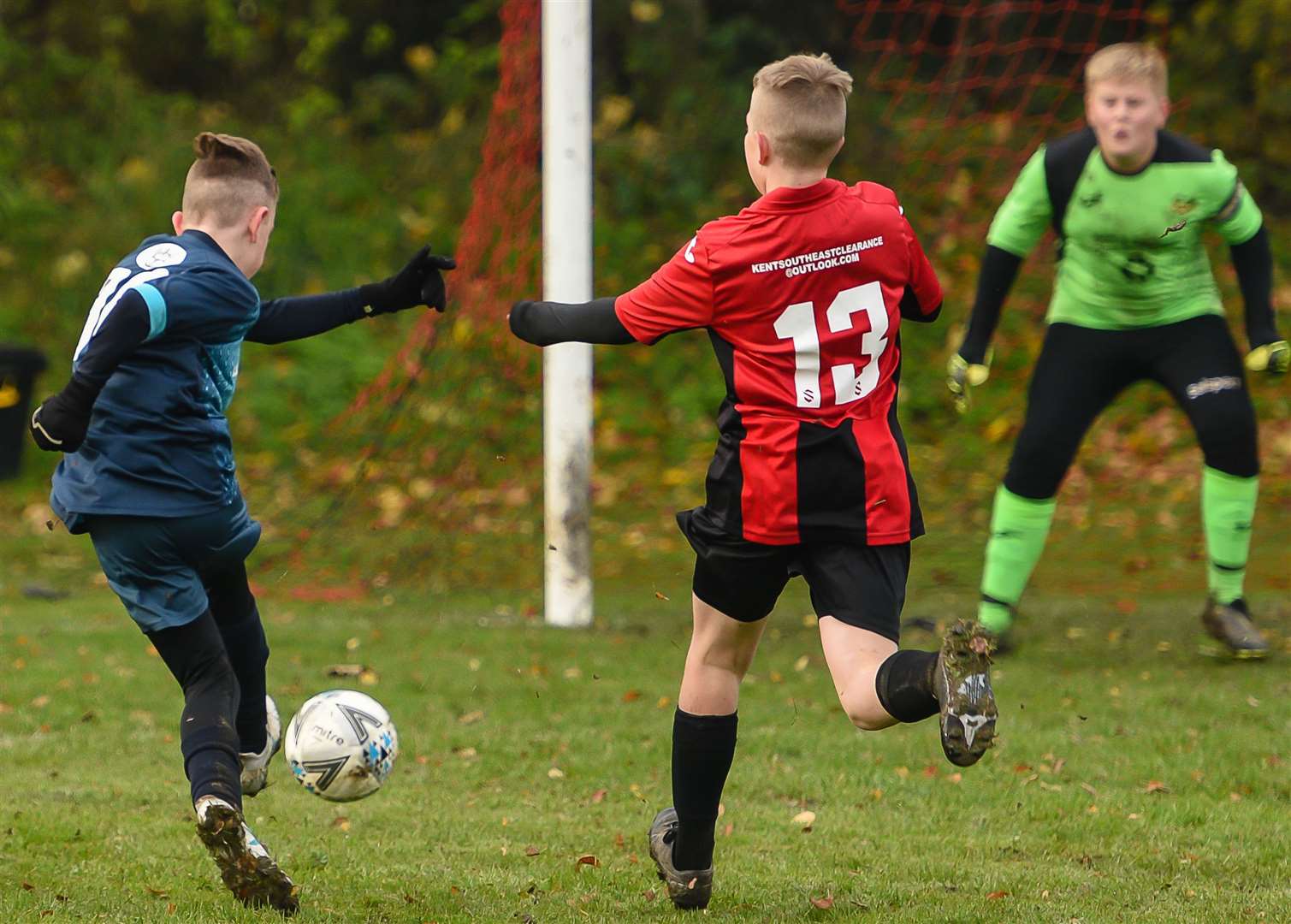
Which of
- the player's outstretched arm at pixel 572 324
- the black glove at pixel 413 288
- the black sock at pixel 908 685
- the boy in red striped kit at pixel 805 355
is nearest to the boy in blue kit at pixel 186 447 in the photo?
the black glove at pixel 413 288

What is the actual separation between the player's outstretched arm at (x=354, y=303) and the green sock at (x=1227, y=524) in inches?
133

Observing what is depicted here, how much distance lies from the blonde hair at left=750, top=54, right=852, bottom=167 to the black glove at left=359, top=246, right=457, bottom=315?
41.9 inches

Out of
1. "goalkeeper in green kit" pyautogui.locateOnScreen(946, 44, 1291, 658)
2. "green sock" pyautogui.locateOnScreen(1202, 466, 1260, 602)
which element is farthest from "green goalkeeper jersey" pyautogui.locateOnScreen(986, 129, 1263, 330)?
"green sock" pyautogui.locateOnScreen(1202, 466, 1260, 602)

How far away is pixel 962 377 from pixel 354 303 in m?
2.37

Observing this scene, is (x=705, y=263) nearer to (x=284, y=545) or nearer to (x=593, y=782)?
(x=593, y=782)

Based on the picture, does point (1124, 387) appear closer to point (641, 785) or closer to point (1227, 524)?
point (1227, 524)

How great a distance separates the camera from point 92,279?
13.9 meters

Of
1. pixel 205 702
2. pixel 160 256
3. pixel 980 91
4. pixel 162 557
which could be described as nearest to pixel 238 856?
pixel 205 702

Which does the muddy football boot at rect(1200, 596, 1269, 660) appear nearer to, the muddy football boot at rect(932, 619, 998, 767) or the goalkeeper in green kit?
the goalkeeper in green kit

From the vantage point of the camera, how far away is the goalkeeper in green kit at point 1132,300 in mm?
5992

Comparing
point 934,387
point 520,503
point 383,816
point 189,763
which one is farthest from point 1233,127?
point 189,763

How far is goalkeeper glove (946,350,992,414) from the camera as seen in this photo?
18.7 ft

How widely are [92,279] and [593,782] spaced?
33.1 ft

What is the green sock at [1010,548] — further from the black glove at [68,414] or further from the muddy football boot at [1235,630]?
the black glove at [68,414]
